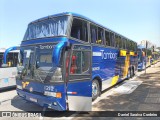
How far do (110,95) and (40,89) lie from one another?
186 inches

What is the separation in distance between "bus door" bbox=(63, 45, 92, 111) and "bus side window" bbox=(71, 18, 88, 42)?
1.46 ft

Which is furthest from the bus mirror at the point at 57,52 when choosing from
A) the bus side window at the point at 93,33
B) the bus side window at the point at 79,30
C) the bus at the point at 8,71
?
the bus at the point at 8,71

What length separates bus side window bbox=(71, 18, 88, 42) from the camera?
7.80 metres

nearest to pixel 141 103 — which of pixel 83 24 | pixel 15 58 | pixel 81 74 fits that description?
pixel 81 74

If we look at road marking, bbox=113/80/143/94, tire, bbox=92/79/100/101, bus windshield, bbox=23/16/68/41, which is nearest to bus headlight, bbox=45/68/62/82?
bus windshield, bbox=23/16/68/41

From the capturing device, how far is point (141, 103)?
927cm

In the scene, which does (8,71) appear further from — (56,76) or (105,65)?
(56,76)

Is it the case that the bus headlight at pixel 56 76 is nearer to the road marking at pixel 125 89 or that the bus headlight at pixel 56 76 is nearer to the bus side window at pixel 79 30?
the bus side window at pixel 79 30

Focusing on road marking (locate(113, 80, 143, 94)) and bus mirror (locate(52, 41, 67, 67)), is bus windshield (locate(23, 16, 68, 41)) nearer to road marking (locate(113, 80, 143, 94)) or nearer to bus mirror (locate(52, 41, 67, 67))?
bus mirror (locate(52, 41, 67, 67))

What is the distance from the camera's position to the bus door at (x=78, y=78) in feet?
23.2

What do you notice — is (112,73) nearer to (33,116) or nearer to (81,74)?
(81,74)

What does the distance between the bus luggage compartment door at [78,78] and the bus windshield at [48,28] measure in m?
0.78

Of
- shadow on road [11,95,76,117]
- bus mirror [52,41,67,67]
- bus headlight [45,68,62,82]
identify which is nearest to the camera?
bus mirror [52,41,67,67]

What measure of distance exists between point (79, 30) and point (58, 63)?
187 centimetres
